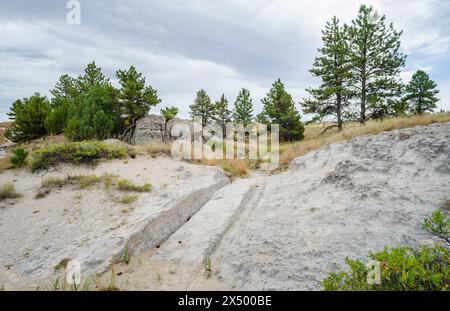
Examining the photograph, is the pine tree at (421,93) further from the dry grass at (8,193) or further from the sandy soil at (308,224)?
the dry grass at (8,193)

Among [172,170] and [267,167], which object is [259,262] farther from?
[267,167]

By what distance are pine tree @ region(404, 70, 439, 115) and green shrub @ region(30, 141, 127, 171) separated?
1307 inches

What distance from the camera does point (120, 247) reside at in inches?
229

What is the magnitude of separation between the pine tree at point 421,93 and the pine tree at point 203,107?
27932 mm

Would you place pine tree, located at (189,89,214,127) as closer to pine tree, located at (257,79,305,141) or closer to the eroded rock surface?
pine tree, located at (257,79,305,141)

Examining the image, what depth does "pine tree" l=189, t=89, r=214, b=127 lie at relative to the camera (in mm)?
45750

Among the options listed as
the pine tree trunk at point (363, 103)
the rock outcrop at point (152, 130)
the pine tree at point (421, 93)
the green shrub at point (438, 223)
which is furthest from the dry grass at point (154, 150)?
the pine tree at point (421, 93)

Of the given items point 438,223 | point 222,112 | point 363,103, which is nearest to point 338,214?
point 438,223

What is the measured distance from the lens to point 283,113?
33.6 m

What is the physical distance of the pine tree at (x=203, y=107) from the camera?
45.8 m

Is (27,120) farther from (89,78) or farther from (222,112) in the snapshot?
(222,112)

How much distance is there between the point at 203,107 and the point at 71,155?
34617 millimetres

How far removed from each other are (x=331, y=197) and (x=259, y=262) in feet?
11.6
